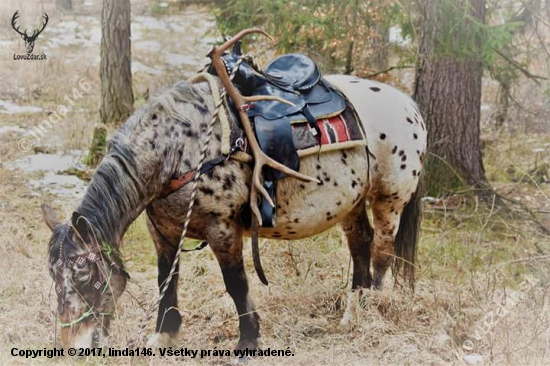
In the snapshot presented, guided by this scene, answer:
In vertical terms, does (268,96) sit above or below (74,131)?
above

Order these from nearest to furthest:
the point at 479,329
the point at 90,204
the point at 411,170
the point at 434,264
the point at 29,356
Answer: the point at 90,204 → the point at 29,356 → the point at 479,329 → the point at 411,170 → the point at 434,264

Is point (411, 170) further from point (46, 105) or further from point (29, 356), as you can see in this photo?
point (46, 105)

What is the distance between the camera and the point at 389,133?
4.47 metres

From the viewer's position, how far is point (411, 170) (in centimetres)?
459

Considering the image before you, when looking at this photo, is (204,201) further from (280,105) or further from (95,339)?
(95,339)

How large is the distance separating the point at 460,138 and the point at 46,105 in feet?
19.7

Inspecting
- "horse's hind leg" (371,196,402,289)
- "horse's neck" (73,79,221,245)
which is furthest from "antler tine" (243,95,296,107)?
"horse's hind leg" (371,196,402,289)

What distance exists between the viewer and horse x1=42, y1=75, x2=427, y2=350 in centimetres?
330

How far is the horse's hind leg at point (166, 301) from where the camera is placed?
3.94 m

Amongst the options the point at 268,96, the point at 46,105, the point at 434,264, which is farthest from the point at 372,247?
the point at 46,105

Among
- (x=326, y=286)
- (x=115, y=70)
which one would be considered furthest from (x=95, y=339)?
(x=115, y=70)

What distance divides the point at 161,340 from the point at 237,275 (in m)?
0.65

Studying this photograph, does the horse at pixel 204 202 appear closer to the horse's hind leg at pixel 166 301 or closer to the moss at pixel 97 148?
the horse's hind leg at pixel 166 301

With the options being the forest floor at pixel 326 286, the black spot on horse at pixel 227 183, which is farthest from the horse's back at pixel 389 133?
the black spot on horse at pixel 227 183
